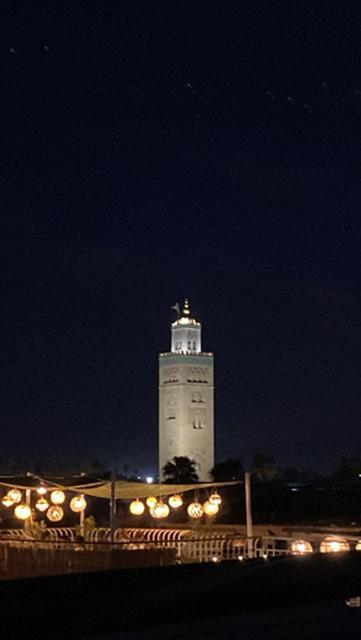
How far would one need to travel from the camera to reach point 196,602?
6055mm

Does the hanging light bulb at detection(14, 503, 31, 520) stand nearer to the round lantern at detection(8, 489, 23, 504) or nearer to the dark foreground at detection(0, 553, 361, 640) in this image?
the round lantern at detection(8, 489, 23, 504)

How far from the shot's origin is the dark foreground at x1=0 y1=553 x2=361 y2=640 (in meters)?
5.58

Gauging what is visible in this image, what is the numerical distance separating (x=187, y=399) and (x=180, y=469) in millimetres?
10019

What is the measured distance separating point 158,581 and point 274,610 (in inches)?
29.5

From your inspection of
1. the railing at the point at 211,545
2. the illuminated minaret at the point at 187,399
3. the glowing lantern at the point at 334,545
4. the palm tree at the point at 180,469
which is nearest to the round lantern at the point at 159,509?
the railing at the point at 211,545

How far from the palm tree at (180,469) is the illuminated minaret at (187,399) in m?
1.42

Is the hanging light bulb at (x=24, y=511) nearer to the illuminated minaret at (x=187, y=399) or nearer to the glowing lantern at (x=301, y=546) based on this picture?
the glowing lantern at (x=301, y=546)

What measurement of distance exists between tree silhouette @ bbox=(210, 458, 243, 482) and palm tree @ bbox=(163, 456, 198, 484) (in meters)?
1.58

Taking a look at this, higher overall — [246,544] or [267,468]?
[267,468]

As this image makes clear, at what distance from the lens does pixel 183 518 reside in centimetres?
3334

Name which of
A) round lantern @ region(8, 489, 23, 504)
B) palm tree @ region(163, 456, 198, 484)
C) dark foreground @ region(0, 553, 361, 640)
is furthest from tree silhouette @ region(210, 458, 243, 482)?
dark foreground @ region(0, 553, 361, 640)

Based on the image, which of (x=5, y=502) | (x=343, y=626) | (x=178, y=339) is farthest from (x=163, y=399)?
(x=343, y=626)

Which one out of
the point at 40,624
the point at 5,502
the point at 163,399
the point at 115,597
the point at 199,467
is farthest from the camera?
the point at 163,399

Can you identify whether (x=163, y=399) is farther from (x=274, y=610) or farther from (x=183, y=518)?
(x=274, y=610)
